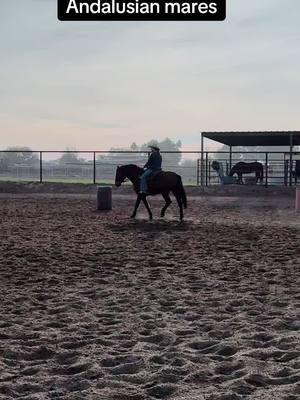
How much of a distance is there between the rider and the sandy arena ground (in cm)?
308

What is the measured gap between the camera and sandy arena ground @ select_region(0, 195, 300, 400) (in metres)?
3.77

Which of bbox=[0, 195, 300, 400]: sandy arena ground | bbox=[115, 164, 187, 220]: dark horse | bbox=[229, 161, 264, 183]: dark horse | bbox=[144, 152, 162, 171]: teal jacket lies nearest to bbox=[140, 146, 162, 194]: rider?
bbox=[144, 152, 162, 171]: teal jacket

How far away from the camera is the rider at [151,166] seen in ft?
45.8

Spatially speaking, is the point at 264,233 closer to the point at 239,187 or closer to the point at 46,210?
the point at 46,210

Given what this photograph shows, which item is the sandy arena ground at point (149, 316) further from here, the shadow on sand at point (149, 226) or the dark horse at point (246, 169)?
the dark horse at point (246, 169)

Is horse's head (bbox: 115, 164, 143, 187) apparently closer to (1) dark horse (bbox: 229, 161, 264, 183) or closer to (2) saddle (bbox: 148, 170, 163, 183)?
(2) saddle (bbox: 148, 170, 163, 183)

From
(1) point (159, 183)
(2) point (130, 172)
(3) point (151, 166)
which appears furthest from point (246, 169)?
(3) point (151, 166)

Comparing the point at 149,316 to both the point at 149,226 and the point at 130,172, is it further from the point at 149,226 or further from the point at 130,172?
the point at 130,172

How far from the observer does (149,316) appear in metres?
5.48

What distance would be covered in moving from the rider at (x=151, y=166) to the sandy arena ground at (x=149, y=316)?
3.08m

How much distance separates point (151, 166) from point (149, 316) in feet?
29.3

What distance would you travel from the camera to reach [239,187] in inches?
1070

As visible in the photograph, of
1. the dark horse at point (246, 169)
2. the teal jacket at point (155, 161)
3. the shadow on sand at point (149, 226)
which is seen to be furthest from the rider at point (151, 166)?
the dark horse at point (246, 169)

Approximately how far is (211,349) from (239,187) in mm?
23089
